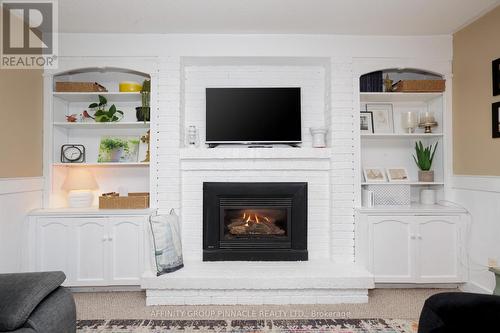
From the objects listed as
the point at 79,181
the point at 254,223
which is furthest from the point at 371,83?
the point at 79,181

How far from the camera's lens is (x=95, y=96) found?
343 centimetres

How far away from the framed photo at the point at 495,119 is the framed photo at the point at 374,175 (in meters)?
1.01

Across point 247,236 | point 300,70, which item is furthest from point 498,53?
point 247,236

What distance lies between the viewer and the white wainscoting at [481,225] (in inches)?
108

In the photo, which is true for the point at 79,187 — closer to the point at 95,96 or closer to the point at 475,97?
the point at 95,96

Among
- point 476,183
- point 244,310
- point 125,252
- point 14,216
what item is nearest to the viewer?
point 244,310

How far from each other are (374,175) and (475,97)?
1.16 m

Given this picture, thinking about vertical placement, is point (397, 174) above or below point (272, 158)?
below

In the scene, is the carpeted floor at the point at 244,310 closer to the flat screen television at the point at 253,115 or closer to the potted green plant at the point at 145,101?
the flat screen television at the point at 253,115

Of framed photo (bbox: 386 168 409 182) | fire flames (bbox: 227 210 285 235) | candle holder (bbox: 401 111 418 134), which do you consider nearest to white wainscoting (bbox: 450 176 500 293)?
framed photo (bbox: 386 168 409 182)

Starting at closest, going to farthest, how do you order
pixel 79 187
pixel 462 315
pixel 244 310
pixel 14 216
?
1. pixel 462 315
2. pixel 244 310
3. pixel 14 216
4. pixel 79 187

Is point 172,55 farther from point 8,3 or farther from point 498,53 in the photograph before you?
point 498,53

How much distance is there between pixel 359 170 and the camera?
10.7ft

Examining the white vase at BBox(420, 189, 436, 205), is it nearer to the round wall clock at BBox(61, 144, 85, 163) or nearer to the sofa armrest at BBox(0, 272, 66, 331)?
the sofa armrest at BBox(0, 272, 66, 331)
